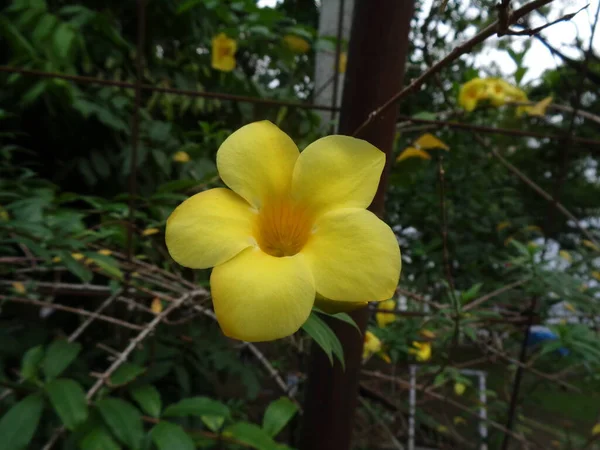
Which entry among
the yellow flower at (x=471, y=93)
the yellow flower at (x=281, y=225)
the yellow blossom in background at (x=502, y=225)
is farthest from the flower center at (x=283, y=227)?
the yellow blossom in background at (x=502, y=225)

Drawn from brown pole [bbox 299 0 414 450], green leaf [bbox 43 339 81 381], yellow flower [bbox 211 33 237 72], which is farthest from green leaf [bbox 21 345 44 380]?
yellow flower [bbox 211 33 237 72]

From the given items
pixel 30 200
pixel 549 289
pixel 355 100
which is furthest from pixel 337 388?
pixel 30 200

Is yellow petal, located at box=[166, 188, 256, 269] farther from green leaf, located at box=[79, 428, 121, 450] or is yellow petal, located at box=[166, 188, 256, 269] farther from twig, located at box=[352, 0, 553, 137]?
green leaf, located at box=[79, 428, 121, 450]

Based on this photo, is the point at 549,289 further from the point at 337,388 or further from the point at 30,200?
the point at 30,200

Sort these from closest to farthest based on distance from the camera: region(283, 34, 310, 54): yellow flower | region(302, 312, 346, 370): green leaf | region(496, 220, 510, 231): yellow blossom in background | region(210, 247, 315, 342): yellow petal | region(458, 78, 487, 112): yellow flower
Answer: region(210, 247, 315, 342): yellow petal
region(302, 312, 346, 370): green leaf
region(458, 78, 487, 112): yellow flower
region(283, 34, 310, 54): yellow flower
region(496, 220, 510, 231): yellow blossom in background

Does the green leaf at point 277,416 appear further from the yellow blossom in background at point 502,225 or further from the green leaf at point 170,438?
the yellow blossom in background at point 502,225

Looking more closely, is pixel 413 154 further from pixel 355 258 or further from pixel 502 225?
pixel 502 225
